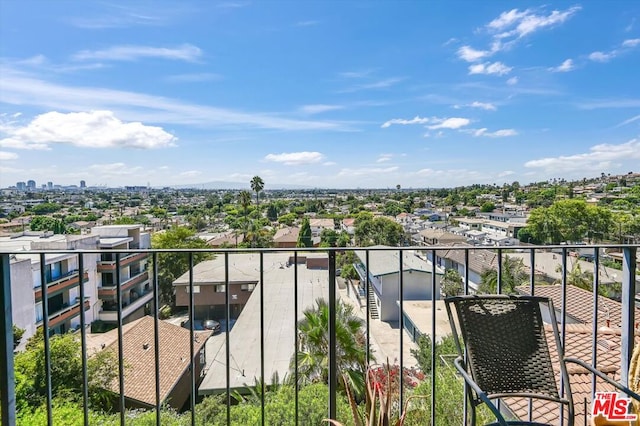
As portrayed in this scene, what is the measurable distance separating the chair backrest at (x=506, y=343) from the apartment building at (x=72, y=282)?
780cm

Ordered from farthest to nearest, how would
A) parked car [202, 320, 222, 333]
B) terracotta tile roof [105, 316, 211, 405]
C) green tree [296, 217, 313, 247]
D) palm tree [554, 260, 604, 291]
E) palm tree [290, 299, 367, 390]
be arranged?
green tree [296, 217, 313, 247]
palm tree [554, 260, 604, 291]
parked car [202, 320, 222, 333]
terracotta tile roof [105, 316, 211, 405]
palm tree [290, 299, 367, 390]

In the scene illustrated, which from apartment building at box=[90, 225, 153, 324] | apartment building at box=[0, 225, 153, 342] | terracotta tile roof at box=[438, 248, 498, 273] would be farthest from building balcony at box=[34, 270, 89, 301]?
terracotta tile roof at box=[438, 248, 498, 273]

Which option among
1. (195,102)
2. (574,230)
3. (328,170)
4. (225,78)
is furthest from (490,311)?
(328,170)

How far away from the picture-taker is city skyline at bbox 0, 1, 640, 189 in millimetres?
9470

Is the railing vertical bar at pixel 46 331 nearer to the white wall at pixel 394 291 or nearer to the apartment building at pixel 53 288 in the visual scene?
the apartment building at pixel 53 288

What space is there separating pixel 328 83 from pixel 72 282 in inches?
789

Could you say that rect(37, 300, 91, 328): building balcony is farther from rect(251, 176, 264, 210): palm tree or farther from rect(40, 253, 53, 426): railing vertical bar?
rect(251, 176, 264, 210): palm tree

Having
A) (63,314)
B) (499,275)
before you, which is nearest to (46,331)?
(499,275)

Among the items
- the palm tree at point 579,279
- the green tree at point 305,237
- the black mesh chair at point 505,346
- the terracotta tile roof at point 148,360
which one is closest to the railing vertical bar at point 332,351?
the black mesh chair at point 505,346

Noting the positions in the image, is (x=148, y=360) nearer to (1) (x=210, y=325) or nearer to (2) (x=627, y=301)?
(1) (x=210, y=325)

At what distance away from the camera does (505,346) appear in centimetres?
141

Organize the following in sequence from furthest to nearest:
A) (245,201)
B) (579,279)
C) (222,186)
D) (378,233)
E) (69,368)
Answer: (222,186), (245,201), (378,233), (579,279), (69,368)

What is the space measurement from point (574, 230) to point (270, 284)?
90.4ft

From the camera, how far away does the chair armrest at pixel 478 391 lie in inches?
42.5
